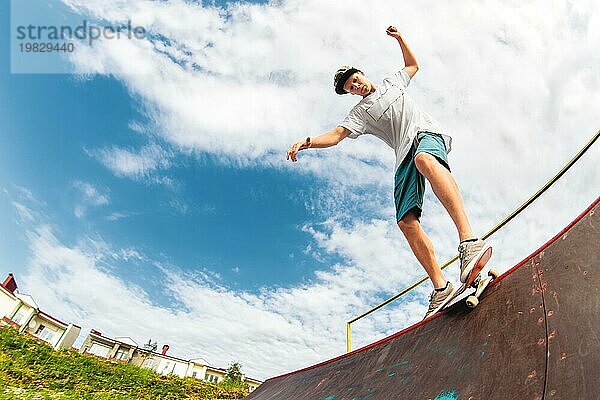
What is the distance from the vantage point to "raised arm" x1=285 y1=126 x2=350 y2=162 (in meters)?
2.66

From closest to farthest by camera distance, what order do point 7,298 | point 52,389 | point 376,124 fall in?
point 376,124
point 52,389
point 7,298

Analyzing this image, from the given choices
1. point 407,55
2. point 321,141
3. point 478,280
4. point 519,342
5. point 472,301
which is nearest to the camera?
point 519,342

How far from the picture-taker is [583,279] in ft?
4.69

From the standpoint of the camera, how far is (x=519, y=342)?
1.38 m

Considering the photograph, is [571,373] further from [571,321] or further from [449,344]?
[449,344]

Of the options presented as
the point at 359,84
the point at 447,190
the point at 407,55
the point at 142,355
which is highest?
the point at 142,355

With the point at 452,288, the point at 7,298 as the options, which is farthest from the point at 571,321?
the point at 7,298

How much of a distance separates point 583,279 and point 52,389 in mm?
8926

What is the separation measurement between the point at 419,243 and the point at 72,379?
9241 mm

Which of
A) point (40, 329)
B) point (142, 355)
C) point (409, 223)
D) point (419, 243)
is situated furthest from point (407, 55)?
point (40, 329)

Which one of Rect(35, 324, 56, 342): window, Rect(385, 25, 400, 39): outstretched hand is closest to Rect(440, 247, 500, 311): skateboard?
Rect(385, 25, 400, 39): outstretched hand

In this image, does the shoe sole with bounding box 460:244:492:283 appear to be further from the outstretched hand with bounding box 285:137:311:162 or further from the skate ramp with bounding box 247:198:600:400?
the outstretched hand with bounding box 285:137:311:162

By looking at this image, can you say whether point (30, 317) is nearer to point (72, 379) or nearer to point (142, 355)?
point (142, 355)

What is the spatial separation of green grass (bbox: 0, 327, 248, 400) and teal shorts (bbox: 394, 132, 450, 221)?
691 centimetres
